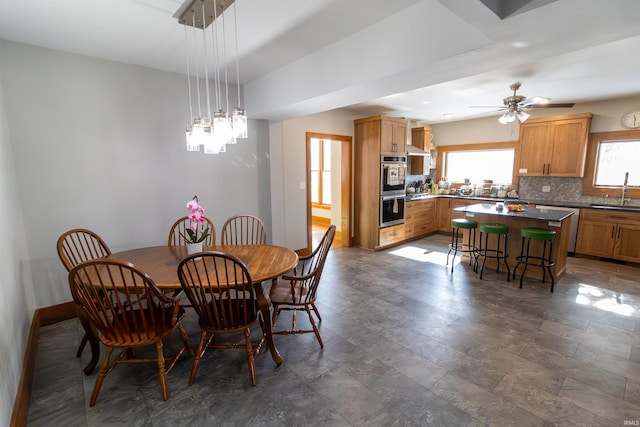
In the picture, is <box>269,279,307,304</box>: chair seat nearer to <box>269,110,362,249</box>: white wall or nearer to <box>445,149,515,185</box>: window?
<box>269,110,362,249</box>: white wall

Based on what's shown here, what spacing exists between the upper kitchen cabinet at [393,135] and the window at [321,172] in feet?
8.98

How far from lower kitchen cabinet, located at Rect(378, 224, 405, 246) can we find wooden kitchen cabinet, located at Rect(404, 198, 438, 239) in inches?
7.8

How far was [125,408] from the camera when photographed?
188 cm

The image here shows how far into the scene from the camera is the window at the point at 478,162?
614 centimetres

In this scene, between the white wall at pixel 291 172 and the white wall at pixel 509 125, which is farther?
the white wall at pixel 509 125

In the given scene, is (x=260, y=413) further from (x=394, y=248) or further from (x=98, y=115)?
(x=394, y=248)

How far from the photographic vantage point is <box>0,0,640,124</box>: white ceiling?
5.62 ft

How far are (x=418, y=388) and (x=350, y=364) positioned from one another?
0.51m

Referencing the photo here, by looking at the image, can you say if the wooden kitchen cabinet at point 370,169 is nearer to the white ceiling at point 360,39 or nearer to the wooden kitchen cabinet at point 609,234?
the white ceiling at point 360,39

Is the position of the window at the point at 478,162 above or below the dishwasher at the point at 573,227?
above

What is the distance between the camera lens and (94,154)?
306cm

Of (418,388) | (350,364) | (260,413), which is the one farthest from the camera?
(350,364)

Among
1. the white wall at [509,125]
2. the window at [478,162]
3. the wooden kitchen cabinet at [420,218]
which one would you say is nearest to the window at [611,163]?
the white wall at [509,125]

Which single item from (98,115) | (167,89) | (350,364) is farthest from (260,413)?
(167,89)
